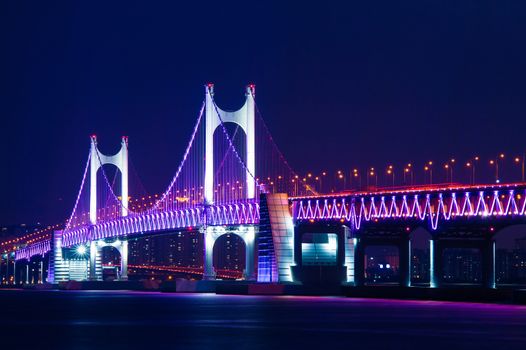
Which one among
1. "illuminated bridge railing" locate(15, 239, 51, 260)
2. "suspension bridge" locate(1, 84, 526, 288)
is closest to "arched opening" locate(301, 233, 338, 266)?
"suspension bridge" locate(1, 84, 526, 288)

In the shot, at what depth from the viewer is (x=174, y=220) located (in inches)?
4897

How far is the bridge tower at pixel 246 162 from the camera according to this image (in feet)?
375

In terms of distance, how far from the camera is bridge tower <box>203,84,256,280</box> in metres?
114

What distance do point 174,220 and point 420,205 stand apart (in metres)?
29.6

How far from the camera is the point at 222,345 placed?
45.5 meters

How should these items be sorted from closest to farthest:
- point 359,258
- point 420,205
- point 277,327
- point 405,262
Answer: point 277,327 → point 420,205 → point 405,262 → point 359,258

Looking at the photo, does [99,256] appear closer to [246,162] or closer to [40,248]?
[40,248]

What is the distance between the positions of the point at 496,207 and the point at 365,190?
51.4ft

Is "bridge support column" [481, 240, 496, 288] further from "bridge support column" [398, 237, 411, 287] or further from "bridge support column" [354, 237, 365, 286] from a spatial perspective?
"bridge support column" [354, 237, 365, 286]

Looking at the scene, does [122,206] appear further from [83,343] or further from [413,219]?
[83,343]

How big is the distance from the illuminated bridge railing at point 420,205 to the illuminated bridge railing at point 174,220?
4531 mm

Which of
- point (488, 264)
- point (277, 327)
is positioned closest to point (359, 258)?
point (488, 264)

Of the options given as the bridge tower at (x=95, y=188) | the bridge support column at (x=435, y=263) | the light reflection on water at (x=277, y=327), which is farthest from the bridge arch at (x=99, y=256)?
the light reflection on water at (x=277, y=327)

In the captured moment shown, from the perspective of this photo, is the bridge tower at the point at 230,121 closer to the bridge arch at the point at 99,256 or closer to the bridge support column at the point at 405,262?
the bridge support column at the point at 405,262
